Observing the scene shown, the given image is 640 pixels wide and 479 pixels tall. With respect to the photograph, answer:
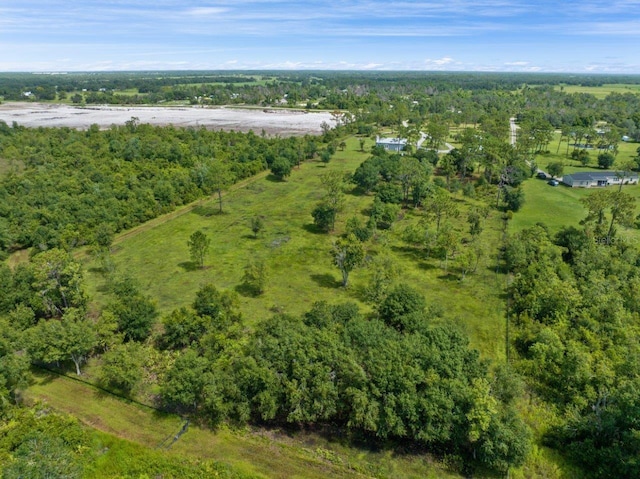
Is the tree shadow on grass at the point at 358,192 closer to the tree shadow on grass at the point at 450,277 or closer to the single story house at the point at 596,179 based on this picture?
the tree shadow on grass at the point at 450,277

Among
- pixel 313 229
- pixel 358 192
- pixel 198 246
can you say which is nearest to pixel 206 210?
pixel 313 229

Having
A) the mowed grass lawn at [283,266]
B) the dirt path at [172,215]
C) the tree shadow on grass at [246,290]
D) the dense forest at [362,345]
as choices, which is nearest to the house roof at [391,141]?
the dirt path at [172,215]

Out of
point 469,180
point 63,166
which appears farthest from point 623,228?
point 63,166

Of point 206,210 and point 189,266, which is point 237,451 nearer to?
point 189,266

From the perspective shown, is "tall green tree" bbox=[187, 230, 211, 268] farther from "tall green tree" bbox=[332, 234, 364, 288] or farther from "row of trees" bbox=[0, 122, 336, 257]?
"tall green tree" bbox=[332, 234, 364, 288]

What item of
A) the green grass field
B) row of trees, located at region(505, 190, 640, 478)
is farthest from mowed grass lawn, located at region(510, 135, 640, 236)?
row of trees, located at region(505, 190, 640, 478)
